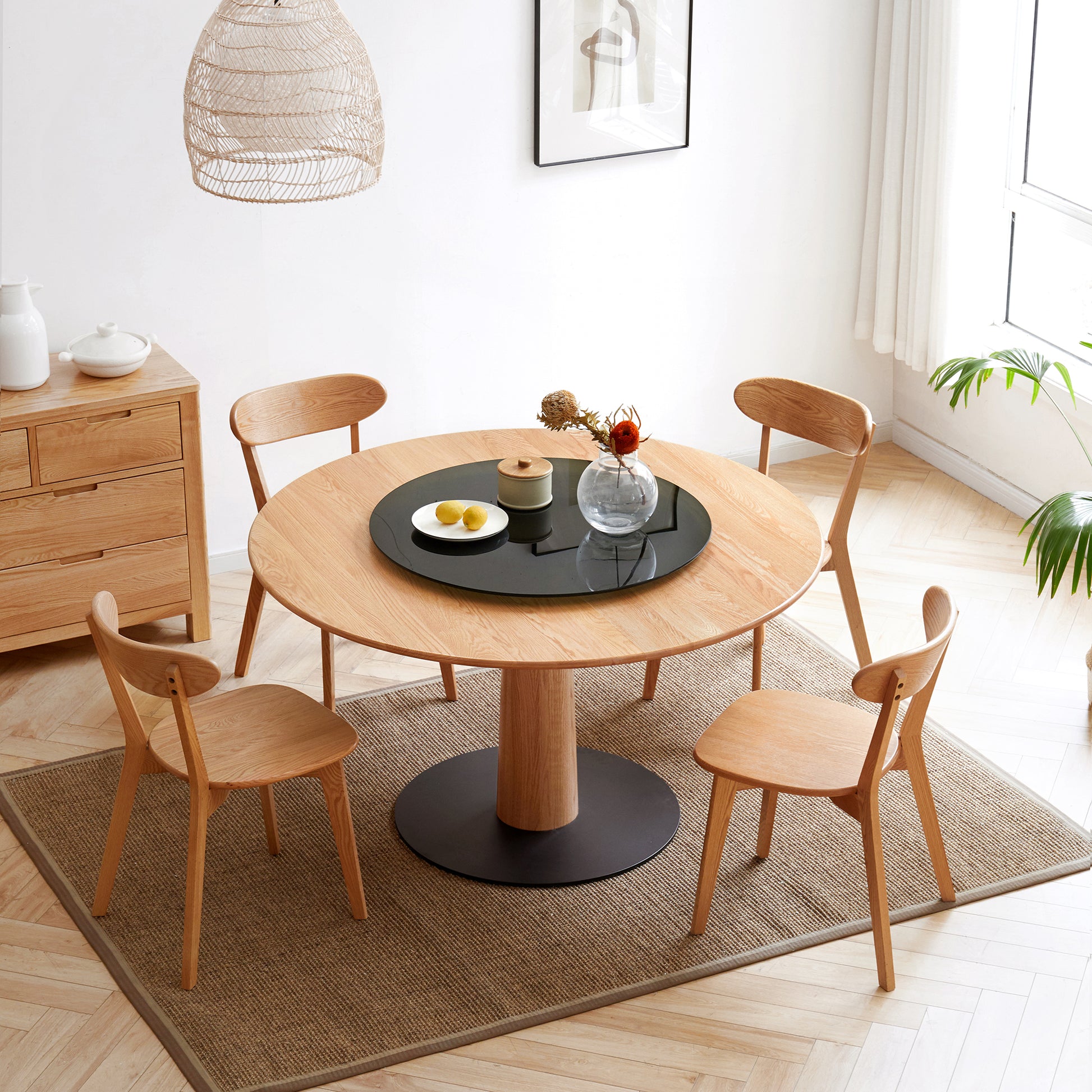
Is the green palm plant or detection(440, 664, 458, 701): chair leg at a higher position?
the green palm plant

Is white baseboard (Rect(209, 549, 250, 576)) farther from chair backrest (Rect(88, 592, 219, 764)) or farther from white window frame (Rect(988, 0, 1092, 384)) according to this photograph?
white window frame (Rect(988, 0, 1092, 384))

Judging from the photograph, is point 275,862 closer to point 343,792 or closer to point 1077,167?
point 343,792

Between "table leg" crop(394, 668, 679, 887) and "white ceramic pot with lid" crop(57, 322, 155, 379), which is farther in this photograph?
"white ceramic pot with lid" crop(57, 322, 155, 379)

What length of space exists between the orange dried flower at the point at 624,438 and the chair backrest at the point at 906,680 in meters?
0.69

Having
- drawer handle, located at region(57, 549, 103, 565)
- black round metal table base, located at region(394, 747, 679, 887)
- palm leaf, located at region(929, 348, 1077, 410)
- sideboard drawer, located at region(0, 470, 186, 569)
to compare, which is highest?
palm leaf, located at region(929, 348, 1077, 410)

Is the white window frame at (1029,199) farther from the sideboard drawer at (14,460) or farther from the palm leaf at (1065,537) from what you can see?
the sideboard drawer at (14,460)

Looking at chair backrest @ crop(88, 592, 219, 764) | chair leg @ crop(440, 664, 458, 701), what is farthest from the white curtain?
chair backrest @ crop(88, 592, 219, 764)

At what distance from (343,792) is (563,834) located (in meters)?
0.65

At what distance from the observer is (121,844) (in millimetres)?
3010

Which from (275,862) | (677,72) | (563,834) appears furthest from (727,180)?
(275,862)

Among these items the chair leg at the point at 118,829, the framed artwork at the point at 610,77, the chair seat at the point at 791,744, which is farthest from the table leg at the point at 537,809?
the framed artwork at the point at 610,77

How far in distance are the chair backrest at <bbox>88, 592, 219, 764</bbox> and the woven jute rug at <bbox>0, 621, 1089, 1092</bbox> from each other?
2.01 feet

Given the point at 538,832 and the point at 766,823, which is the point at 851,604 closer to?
the point at 766,823

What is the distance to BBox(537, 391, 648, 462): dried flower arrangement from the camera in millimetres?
2963
